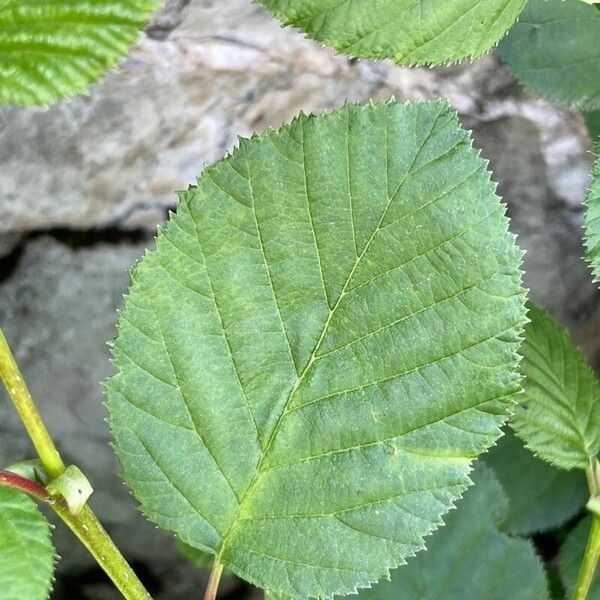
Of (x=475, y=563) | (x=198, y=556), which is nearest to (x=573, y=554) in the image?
(x=475, y=563)

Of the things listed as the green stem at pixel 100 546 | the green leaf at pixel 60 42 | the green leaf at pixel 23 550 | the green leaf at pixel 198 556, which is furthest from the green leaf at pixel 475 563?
the green leaf at pixel 60 42

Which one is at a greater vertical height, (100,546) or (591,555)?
(591,555)

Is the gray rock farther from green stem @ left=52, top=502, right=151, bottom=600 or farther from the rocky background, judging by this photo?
green stem @ left=52, top=502, right=151, bottom=600

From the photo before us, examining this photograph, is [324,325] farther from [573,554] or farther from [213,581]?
[573,554]

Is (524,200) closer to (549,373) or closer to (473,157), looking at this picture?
(549,373)

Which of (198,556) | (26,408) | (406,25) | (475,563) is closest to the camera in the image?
(26,408)

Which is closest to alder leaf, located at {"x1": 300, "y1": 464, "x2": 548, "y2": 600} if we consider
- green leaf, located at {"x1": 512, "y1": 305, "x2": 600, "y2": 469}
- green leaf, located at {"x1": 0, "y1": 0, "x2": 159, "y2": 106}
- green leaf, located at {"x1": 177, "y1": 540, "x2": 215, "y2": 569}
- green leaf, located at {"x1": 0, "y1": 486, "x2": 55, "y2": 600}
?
green leaf, located at {"x1": 512, "y1": 305, "x2": 600, "y2": 469}

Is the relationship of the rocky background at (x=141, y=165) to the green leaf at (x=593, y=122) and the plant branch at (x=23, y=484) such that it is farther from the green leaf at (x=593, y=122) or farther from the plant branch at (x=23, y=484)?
the plant branch at (x=23, y=484)
